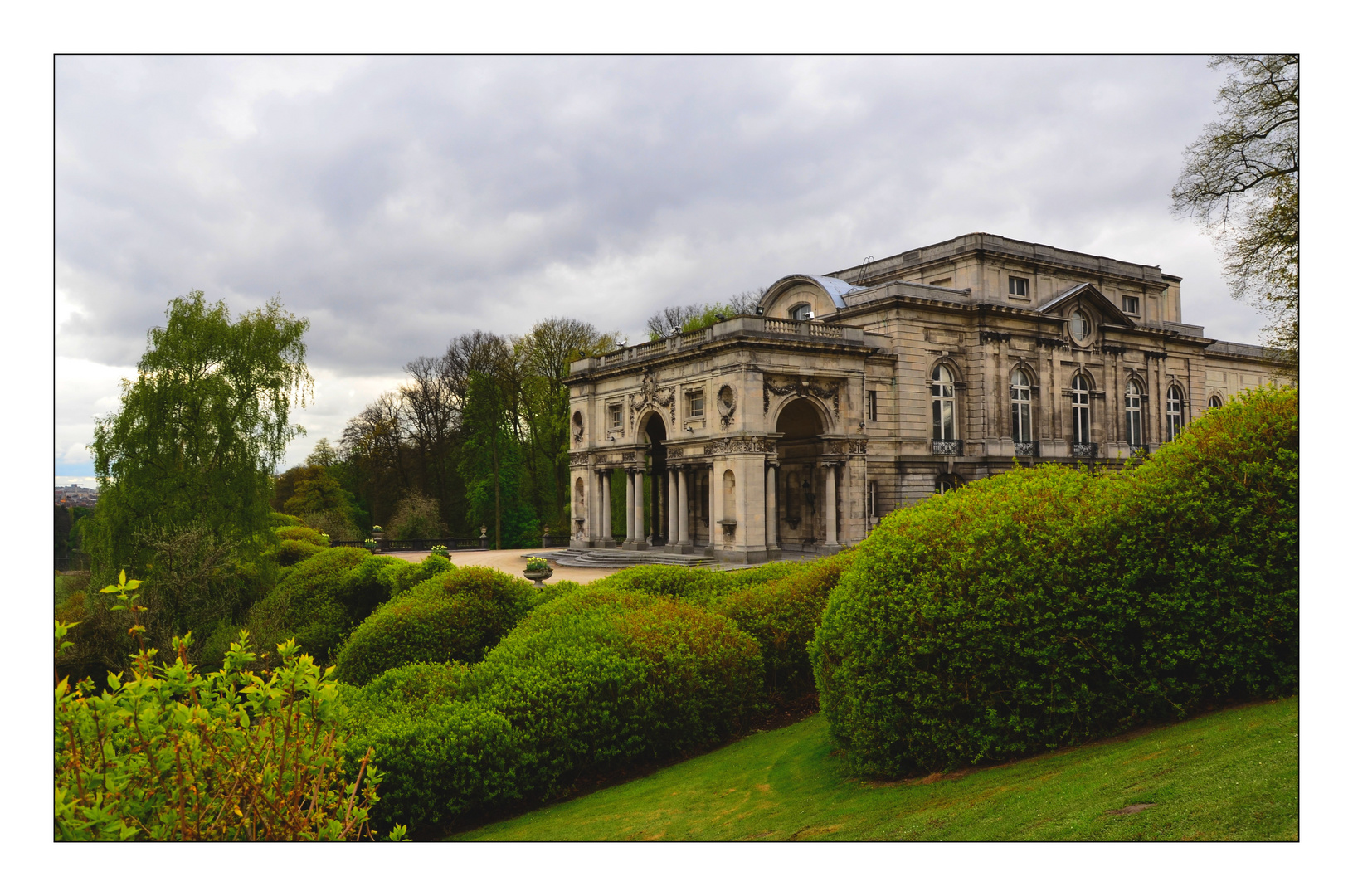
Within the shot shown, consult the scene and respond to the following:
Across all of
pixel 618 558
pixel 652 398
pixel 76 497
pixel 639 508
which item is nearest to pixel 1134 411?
pixel 652 398

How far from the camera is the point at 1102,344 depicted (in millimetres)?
41156

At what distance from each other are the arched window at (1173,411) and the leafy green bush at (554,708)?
39280 mm

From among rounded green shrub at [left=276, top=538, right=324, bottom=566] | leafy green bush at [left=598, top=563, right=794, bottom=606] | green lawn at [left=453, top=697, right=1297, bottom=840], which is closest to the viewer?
green lawn at [left=453, top=697, right=1297, bottom=840]

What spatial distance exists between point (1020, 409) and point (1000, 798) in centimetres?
3435

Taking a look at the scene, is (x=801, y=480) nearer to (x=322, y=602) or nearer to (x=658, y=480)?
(x=658, y=480)

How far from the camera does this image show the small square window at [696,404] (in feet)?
112

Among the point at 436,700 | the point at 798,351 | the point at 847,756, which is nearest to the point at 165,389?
the point at 436,700

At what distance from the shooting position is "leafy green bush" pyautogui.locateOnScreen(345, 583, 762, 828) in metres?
9.75

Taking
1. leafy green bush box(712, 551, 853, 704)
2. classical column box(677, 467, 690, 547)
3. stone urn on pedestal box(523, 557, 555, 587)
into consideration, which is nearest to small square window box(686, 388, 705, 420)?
classical column box(677, 467, 690, 547)

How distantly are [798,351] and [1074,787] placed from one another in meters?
26.7

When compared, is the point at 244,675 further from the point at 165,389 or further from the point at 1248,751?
the point at 165,389

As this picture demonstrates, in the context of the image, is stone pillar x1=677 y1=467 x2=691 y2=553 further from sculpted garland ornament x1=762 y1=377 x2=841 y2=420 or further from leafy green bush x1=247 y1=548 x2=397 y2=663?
leafy green bush x1=247 y1=548 x2=397 y2=663

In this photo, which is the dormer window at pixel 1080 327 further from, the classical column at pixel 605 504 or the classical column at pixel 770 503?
the classical column at pixel 605 504

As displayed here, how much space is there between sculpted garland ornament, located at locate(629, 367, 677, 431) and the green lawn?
978 inches
